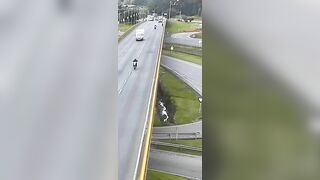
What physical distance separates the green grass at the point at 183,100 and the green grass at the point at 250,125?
2.3 inches

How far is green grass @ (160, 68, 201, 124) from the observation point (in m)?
1.84

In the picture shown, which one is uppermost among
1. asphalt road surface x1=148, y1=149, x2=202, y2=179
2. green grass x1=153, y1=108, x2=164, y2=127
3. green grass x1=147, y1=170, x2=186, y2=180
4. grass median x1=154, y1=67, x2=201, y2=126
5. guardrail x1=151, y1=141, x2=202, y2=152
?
grass median x1=154, y1=67, x2=201, y2=126

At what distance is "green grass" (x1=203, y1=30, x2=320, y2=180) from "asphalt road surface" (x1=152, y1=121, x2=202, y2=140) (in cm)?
5

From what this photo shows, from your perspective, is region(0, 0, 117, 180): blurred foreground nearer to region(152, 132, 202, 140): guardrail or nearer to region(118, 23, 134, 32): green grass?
region(118, 23, 134, 32): green grass

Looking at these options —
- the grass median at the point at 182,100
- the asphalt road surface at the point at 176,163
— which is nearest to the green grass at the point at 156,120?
the grass median at the point at 182,100

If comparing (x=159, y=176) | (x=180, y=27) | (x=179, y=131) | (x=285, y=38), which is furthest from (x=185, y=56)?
(x=159, y=176)

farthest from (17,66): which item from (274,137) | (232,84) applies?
(274,137)

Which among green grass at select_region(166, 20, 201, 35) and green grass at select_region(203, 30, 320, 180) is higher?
green grass at select_region(166, 20, 201, 35)

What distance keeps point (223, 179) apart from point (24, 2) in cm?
116

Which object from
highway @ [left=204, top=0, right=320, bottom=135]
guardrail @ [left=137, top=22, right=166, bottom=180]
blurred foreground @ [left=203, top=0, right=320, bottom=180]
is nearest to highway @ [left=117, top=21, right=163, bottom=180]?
guardrail @ [left=137, top=22, right=166, bottom=180]

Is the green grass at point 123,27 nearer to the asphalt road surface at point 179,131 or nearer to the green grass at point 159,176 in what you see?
the asphalt road surface at point 179,131

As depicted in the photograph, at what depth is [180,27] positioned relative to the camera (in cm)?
188

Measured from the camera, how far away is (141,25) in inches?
74.7

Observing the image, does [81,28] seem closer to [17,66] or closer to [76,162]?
[17,66]
